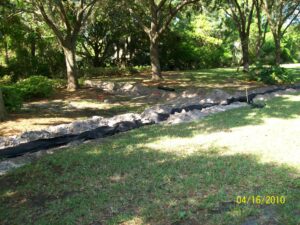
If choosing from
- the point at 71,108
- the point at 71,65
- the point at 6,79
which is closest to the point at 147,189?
the point at 71,108

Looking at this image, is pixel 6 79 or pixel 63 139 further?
pixel 6 79

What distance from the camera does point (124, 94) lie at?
13609mm

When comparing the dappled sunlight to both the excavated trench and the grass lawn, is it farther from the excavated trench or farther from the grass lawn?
the grass lawn

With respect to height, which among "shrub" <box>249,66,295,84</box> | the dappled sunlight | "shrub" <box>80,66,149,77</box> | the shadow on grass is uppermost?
"shrub" <box>80,66,149,77</box>

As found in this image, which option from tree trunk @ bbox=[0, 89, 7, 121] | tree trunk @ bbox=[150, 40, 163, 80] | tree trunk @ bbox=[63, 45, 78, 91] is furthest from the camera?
tree trunk @ bbox=[150, 40, 163, 80]

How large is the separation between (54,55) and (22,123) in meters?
12.8

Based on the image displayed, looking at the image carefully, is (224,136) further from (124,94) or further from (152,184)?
(124,94)

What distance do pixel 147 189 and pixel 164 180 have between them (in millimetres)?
313

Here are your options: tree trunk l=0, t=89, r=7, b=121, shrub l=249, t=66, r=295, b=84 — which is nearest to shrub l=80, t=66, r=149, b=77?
shrub l=249, t=66, r=295, b=84

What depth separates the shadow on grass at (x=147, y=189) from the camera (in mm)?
3549

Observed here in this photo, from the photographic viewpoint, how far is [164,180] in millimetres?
4414

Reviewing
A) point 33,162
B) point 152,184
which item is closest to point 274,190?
point 152,184

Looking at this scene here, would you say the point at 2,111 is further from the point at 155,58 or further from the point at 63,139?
the point at 155,58

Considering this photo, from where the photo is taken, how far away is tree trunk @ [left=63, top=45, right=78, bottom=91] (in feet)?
46.1
